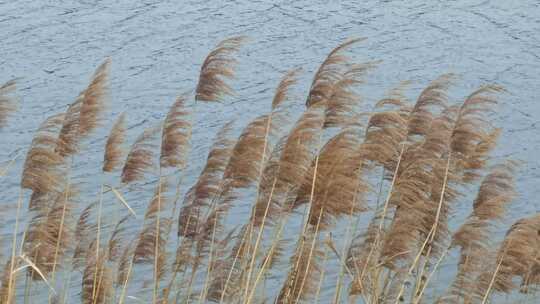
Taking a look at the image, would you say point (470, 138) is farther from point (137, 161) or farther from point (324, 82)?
point (137, 161)

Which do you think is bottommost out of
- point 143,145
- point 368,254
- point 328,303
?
point 328,303

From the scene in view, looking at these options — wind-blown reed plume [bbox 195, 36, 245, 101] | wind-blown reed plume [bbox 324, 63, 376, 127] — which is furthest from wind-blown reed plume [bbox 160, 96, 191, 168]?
wind-blown reed plume [bbox 324, 63, 376, 127]

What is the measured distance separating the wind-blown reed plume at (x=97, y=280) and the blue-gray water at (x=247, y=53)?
4.76m

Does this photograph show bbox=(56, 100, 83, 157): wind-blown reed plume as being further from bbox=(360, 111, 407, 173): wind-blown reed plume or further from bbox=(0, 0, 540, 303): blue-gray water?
bbox=(0, 0, 540, 303): blue-gray water

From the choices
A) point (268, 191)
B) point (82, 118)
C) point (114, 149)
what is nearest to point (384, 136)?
point (268, 191)

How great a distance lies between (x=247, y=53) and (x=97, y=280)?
31.4 ft

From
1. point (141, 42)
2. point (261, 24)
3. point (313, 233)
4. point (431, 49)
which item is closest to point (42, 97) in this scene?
point (141, 42)

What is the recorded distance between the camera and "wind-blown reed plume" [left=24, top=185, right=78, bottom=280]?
5.73 m

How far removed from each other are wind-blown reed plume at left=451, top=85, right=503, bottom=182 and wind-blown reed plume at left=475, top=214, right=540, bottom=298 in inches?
18.0

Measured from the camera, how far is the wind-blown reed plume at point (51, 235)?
18.8ft

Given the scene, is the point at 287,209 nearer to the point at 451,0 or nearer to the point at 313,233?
the point at 313,233

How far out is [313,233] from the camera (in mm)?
5840

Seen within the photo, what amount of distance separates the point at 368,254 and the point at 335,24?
10906mm

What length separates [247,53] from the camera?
15094mm
